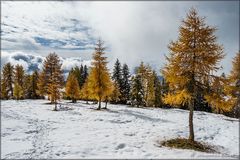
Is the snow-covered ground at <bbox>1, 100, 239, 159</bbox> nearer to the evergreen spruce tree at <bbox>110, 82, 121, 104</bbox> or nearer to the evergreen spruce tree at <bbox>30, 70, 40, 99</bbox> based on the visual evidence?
the evergreen spruce tree at <bbox>110, 82, 121, 104</bbox>

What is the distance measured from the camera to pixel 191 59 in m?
20.8

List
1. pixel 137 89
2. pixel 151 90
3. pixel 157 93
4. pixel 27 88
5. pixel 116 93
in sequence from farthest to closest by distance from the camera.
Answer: pixel 27 88 < pixel 157 93 < pixel 116 93 < pixel 151 90 < pixel 137 89

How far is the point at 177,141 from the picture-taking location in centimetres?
2130

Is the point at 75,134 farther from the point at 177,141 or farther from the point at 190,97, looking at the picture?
the point at 190,97

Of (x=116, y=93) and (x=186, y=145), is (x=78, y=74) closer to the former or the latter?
(x=116, y=93)

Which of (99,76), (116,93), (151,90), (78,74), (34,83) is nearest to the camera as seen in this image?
(99,76)

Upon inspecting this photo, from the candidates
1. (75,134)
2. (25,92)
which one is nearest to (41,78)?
(25,92)

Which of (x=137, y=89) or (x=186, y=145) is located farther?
(x=137, y=89)

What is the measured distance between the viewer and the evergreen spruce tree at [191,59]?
67.1 ft

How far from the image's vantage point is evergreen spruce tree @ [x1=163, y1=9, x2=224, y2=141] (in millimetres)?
20453

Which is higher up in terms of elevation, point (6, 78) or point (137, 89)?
point (6, 78)

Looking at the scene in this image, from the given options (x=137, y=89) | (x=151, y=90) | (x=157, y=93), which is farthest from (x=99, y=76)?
(x=157, y=93)

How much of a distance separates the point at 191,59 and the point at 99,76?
2485 cm

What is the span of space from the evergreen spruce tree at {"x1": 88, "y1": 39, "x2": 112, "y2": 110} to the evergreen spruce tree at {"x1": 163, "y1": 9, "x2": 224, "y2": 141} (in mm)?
23612
